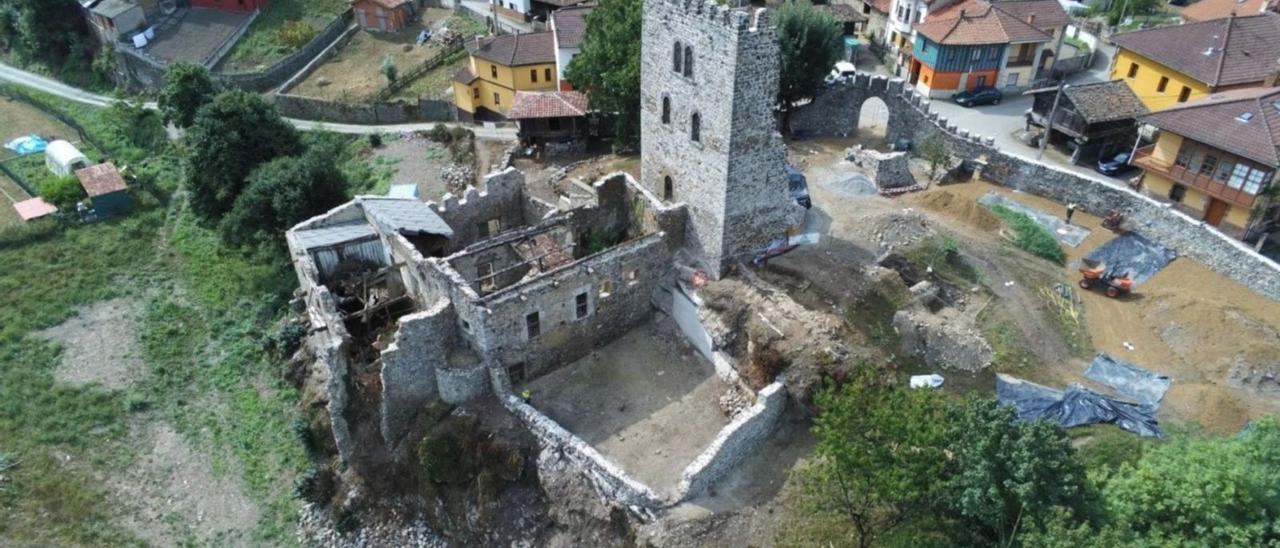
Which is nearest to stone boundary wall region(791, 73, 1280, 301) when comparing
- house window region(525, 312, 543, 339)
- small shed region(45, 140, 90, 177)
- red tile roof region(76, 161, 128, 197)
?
house window region(525, 312, 543, 339)

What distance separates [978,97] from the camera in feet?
191

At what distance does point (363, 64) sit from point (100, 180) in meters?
23.3

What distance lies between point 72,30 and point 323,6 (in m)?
24.5

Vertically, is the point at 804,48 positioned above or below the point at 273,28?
above

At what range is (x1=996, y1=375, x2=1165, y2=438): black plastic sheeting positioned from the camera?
93.9ft

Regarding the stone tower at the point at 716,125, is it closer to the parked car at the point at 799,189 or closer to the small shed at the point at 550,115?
the parked car at the point at 799,189

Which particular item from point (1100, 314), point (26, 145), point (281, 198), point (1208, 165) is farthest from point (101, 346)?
point (1208, 165)

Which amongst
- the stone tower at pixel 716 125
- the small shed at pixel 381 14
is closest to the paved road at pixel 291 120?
the small shed at pixel 381 14

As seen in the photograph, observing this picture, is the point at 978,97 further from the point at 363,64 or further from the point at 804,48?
the point at 363,64

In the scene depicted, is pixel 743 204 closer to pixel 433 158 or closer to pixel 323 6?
pixel 433 158

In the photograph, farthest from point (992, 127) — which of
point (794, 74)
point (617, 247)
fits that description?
point (617, 247)

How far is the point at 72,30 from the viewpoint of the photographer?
8031 cm

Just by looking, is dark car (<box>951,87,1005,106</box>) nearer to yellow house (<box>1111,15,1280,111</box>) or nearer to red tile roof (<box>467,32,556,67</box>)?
yellow house (<box>1111,15,1280,111</box>)

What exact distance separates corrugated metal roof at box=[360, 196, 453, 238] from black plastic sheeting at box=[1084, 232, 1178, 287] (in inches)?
1187
